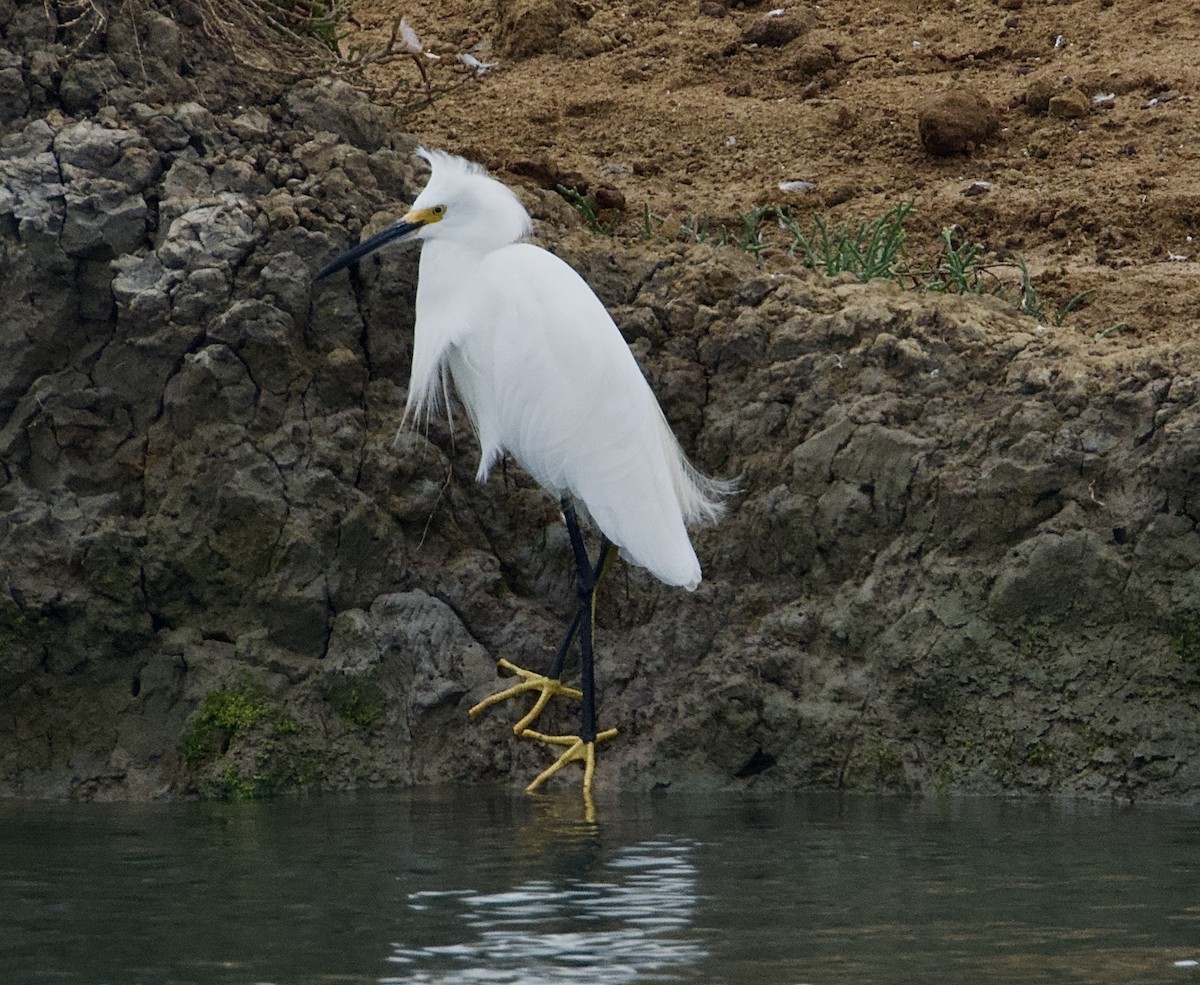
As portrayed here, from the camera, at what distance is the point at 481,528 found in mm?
6699

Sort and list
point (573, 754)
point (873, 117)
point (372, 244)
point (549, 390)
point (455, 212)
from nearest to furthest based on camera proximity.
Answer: point (573, 754) < point (549, 390) < point (372, 244) < point (455, 212) < point (873, 117)

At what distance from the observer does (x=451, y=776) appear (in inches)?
245

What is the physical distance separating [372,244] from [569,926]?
305 cm

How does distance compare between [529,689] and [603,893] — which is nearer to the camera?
[603,893]

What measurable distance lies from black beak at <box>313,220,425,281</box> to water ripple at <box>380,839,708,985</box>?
254cm

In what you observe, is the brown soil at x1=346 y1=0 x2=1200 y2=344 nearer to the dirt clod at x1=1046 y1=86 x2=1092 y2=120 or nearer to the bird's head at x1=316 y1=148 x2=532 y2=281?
the dirt clod at x1=1046 y1=86 x2=1092 y2=120

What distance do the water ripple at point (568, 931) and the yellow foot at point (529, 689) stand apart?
156cm

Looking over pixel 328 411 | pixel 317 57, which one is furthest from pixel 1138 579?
pixel 317 57

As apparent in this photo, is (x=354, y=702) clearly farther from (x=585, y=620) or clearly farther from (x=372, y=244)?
(x=372, y=244)

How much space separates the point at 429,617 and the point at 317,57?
8.92 feet

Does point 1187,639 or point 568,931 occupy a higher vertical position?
point 1187,639

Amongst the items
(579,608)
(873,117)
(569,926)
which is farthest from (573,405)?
(873,117)

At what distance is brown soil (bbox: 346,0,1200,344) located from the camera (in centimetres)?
804

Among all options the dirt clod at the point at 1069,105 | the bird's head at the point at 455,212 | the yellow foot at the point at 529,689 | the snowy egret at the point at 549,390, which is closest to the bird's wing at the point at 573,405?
the snowy egret at the point at 549,390
